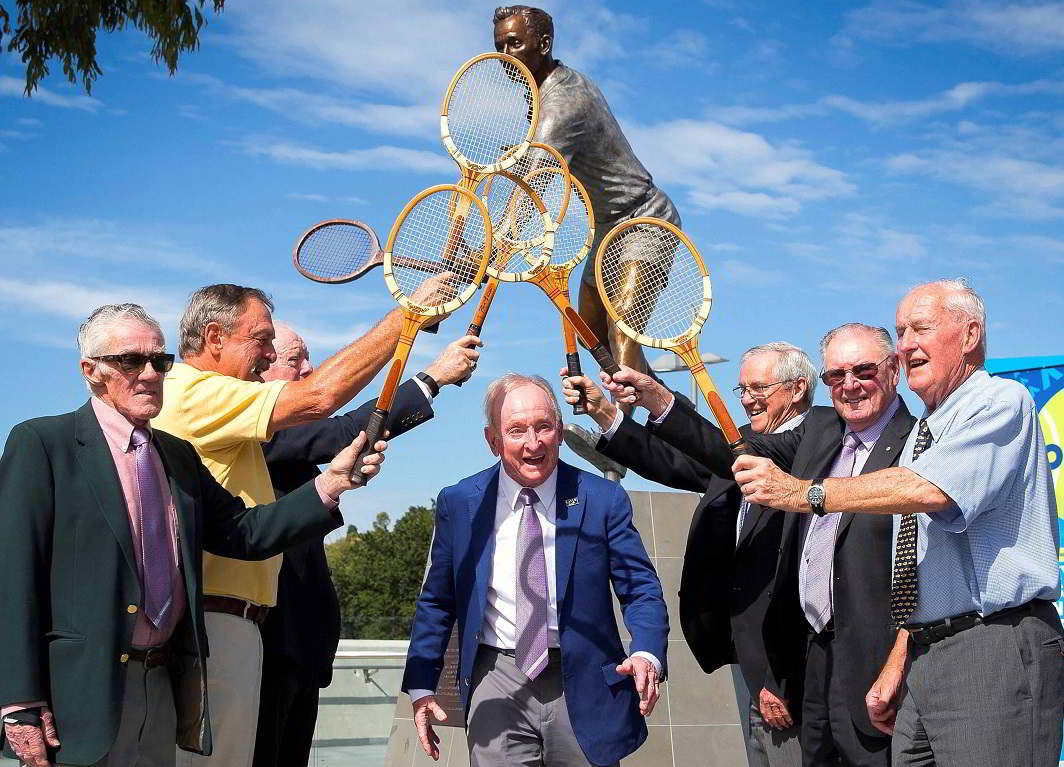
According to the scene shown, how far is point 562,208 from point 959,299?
1.69 meters

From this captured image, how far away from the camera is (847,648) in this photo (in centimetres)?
462

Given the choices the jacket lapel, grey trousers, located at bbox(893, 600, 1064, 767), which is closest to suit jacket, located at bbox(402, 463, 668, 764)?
grey trousers, located at bbox(893, 600, 1064, 767)

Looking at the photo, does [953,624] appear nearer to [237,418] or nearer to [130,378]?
[237,418]

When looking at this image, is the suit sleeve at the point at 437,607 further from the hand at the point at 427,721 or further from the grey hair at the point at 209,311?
the grey hair at the point at 209,311

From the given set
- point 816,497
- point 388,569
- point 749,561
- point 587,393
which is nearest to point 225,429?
point 587,393

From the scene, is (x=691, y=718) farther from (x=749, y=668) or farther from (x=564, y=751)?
(x=564, y=751)

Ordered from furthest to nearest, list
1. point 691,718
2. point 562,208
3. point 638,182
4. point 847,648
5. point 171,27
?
point 171,27
point 638,182
point 691,718
point 562,208
point 847,648

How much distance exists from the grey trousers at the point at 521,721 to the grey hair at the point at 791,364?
1.90 m

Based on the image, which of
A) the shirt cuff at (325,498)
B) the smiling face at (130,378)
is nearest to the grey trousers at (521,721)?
the shirt cuff at (325,498)

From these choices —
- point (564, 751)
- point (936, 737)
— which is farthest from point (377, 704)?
point (936, 737)

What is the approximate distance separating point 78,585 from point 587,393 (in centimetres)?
200

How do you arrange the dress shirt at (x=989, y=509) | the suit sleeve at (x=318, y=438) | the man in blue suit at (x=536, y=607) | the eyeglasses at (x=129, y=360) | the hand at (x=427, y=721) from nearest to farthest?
1. the dress shirt at (x=989, y=509)
2. the eyeglasses at (x=129, y=360)
3. the man in blue suit at (x=536, y=607)
4. the hand at (x=427, y=721)
5. the suit sleeve at (x=318, y=438)

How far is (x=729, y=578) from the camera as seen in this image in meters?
5.55

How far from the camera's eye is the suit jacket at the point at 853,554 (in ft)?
15.1
